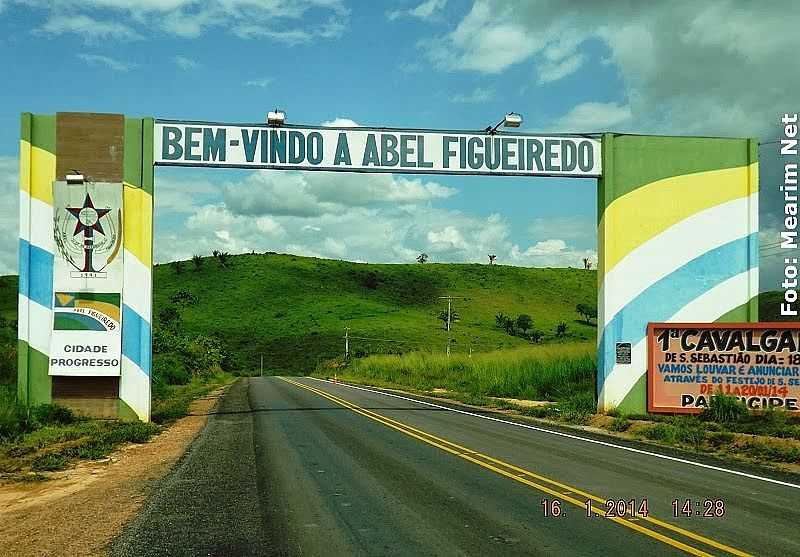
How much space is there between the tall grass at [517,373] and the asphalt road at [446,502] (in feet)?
44.8

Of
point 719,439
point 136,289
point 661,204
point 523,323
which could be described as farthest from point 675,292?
point 523,323

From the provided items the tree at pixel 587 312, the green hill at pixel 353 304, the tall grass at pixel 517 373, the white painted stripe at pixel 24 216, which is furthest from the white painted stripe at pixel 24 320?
the tree at pixel 587 312

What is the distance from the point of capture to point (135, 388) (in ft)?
65.1

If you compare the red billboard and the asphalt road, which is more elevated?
the red billboard

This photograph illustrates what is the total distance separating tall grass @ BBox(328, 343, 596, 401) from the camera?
29703 millimetres

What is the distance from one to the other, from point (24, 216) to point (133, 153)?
297cm

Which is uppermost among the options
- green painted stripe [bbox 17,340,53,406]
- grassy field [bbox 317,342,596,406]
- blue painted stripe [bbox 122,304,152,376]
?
blue painted stripe [bbox 122,304,152,376]

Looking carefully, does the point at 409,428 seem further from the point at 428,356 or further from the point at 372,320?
the point at 372,320

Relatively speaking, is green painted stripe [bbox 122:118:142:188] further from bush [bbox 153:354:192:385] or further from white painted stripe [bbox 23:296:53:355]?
bush [bbox 153:354:192:385]

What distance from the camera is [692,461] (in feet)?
44.1

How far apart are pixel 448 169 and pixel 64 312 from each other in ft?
33.4

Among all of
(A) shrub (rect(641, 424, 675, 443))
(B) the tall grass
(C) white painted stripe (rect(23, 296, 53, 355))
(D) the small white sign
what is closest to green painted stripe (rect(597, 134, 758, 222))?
(D) the small white sign

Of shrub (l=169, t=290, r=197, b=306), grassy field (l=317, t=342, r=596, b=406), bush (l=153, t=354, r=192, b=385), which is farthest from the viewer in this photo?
shrub (l=169, t=290, r=197, b=306)

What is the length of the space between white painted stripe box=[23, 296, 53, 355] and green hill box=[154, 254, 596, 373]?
6425 centimetres
